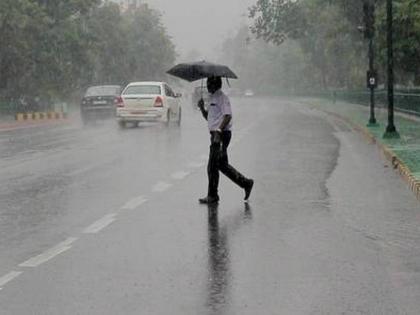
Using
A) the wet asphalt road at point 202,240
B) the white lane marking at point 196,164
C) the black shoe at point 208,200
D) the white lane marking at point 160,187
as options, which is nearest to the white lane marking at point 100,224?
the wet asphalt road at point 202,240

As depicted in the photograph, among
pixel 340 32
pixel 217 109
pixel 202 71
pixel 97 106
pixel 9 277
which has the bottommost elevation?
pixel 9 277

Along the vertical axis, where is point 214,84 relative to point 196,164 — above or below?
above

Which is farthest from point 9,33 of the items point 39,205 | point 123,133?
point 39,205

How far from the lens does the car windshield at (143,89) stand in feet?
97.7

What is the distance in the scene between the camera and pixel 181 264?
7191 millimetres

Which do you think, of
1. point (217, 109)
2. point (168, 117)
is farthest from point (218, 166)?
point (168, 117)

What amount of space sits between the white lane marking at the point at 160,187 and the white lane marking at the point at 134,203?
2.73 feet

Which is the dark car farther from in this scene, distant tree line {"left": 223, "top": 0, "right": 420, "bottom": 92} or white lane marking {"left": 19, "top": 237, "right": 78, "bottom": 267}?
white lane marking {"left": 19, "top": 237, "right": 78, "bottom": 267}

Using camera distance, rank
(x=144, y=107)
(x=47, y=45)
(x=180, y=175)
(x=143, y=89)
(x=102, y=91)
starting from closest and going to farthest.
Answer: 1. (x=180, y=175)
2. (x=144, y=107)
3. (x=143, y=89)
4. (x=102, y=91)
5. (x=47, y=45)

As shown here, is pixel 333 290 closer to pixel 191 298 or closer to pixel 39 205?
pixel 191 298

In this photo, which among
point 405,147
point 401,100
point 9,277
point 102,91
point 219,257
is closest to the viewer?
point 9,277

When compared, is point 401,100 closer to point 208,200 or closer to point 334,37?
point 334,37

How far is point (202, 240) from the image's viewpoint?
8305 millimetres

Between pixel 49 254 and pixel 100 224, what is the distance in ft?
5.37
